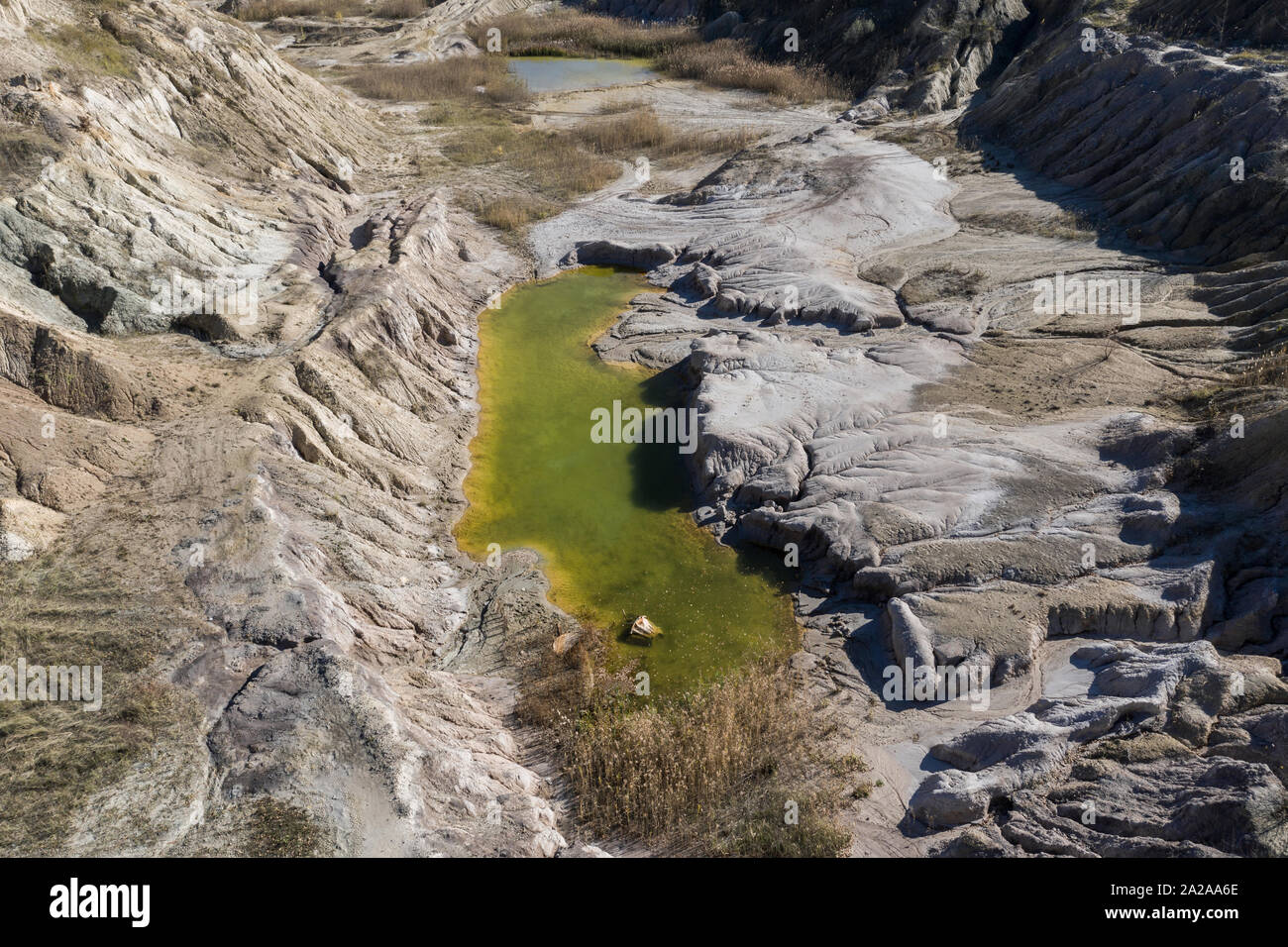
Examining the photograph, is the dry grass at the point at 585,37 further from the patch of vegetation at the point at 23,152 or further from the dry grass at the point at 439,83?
the patch of vegetation at the point at 23,152

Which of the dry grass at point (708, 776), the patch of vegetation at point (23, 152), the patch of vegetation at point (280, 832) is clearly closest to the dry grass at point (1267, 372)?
the dry grass at point (708, 776)

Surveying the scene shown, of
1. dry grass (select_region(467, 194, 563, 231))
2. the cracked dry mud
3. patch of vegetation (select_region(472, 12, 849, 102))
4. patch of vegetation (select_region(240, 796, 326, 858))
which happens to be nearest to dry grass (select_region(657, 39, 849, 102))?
patch of vegetation (select_region(472, 12, 849, 102))

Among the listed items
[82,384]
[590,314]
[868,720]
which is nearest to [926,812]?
[868,720]

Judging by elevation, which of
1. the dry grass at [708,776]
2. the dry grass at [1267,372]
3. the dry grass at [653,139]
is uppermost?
the dry grass at [653,139]

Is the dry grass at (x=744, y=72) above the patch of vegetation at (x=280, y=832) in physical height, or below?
above

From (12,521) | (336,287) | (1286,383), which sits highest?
(336,287)

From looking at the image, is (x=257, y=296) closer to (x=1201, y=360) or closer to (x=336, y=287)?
(x=336, y=287)
